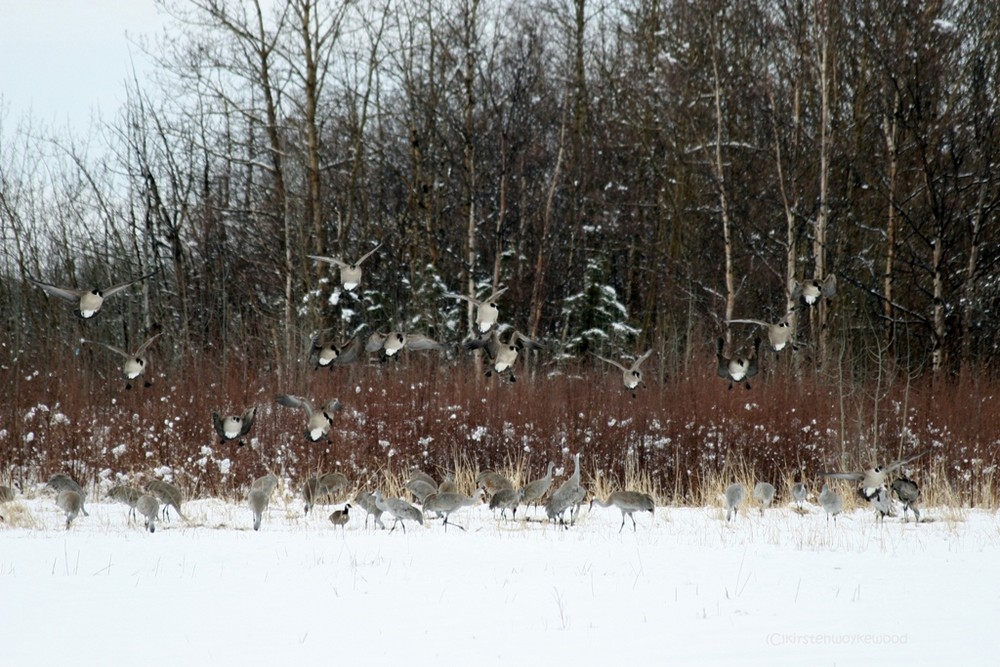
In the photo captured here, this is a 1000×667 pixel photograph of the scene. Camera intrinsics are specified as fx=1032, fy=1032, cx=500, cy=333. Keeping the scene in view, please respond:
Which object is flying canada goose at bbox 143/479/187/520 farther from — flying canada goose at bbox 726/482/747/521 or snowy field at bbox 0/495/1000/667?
flying canada goose at bbox 726/482/747/521

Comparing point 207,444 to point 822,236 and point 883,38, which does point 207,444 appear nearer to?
point 822,236

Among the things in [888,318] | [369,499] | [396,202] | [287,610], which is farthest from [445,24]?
[287,610]

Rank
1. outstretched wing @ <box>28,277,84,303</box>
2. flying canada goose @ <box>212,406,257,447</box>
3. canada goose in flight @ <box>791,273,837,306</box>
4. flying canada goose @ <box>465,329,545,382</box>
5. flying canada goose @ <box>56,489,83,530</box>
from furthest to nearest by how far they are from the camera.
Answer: flying canada goose @ <box>212,406,257,447</box> < flying canada goose @ <box>465,329,545,382</box> < flying canada goose @ <box>56,489,83,530</box> < canada goose in flight @ <box>791,273,837,306</box> < outstretched wing @ <box>28,277,84,303</box>

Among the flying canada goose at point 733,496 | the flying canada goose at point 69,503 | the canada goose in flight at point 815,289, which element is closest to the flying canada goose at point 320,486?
the flying canada goose at point 69,503

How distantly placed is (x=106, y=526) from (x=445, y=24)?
16893 millimetres

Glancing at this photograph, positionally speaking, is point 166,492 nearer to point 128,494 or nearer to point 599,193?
point 128,494

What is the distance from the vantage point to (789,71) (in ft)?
73.0

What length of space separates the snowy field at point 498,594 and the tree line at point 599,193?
8497mm

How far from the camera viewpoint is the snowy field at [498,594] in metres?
6.18

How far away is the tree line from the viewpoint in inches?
833

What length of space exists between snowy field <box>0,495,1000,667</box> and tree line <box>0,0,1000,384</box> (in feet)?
27.9

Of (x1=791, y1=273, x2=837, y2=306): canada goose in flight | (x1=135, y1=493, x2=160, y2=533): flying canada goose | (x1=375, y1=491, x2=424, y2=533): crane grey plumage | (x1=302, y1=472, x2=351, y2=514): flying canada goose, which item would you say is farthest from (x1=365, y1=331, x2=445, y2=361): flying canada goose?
(x1=791, y1=273, x2=837, y2=306): canada goose in flight

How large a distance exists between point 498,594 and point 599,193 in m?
21.6

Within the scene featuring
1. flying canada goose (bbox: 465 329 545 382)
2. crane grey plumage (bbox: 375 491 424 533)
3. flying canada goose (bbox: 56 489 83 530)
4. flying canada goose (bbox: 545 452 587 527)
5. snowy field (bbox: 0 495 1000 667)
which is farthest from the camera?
flying canada goose (bbox: 465 329 545 382)
